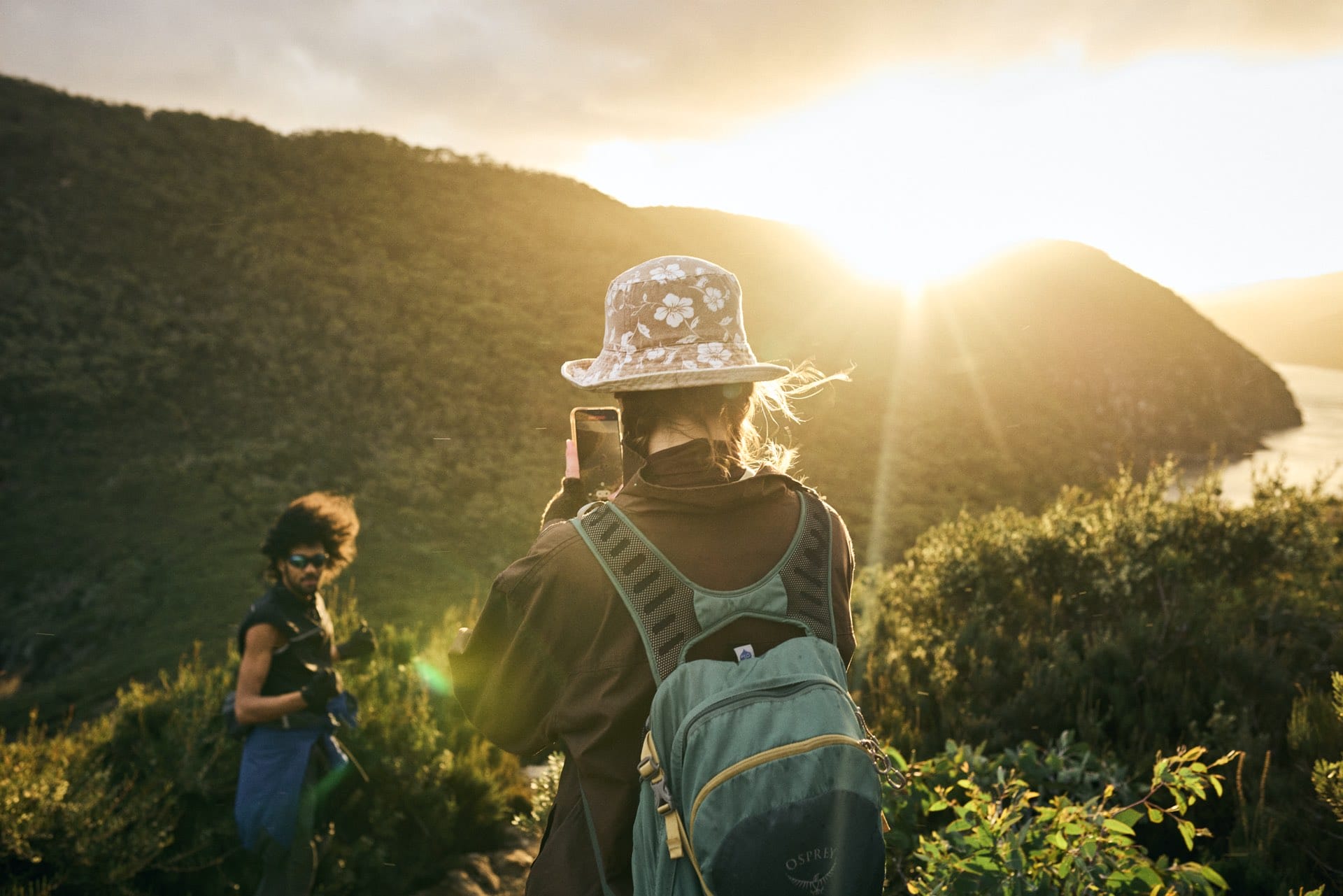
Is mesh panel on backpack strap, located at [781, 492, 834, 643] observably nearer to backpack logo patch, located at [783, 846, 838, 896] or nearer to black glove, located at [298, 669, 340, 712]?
backpack logo patch, located at [783, 846, 838, 896]

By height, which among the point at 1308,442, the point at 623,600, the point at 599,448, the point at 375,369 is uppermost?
the point at 599,448

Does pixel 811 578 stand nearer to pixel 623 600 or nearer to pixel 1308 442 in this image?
pixel 623 600

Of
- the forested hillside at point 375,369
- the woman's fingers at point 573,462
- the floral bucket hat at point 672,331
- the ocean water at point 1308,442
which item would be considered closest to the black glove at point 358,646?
the woman's fingers at point 573,462

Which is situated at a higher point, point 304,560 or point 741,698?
point 741,698

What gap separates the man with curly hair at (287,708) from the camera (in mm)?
3141

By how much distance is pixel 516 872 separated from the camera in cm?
446

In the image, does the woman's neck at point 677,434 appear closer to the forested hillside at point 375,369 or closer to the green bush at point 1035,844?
the green bush at point 1035,844

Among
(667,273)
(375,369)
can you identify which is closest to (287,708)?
(667,273)

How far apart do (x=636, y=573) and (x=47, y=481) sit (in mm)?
21073

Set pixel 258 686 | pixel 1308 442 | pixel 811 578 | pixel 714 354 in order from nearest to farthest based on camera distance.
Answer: pixel 811 578, pixel 714 354, pixel 258 686, pixel 1308 442

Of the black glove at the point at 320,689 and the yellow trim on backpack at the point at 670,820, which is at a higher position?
the yellow trim on backpack at the point at 670,820

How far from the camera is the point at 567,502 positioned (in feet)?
6.20

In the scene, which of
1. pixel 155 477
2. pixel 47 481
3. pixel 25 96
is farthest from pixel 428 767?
pixel 25 96

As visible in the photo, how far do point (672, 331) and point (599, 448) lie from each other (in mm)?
407
